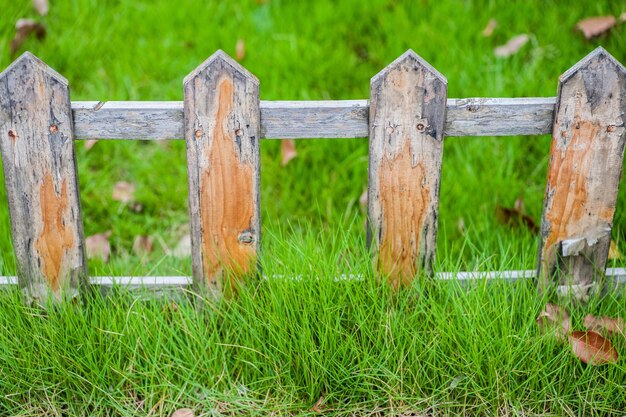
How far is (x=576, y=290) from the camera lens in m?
2.56

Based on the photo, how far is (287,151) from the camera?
3.28 metres

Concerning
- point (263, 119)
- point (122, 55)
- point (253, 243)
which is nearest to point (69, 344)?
point (253, 243)

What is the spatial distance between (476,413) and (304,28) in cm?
231

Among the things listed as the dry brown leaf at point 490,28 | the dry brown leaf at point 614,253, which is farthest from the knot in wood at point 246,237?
Answer: the dry brown leaf at point 490,28

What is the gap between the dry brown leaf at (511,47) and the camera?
11.9 feet

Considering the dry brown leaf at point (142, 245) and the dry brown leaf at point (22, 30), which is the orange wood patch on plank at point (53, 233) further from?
the dry brown leaf at point (22, 30)

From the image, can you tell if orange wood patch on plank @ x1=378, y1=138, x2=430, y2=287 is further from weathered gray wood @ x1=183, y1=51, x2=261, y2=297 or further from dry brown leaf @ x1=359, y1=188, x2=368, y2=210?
dry brown leaf @ x1=359, y1=188, x2=368, y2=210

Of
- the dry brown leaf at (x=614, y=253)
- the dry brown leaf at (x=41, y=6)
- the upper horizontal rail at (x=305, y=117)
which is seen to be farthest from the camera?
the dry brown leaf at (x=41, y=6)

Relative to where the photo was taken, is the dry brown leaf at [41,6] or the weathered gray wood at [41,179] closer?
the weathered gray wood at [41,179]

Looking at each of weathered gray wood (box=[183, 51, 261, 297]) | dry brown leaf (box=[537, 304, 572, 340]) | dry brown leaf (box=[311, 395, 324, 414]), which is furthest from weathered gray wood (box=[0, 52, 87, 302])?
dry brown leaf (box=[537, 304, 572, 340])

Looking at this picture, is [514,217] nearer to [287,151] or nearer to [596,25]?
[287,151]

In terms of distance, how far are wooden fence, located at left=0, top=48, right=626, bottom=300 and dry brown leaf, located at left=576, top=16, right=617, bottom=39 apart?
1459 mm

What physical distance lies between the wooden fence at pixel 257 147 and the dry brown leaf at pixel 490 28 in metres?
1.57

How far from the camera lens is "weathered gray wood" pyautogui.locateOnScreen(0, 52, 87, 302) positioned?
2.18 meters
